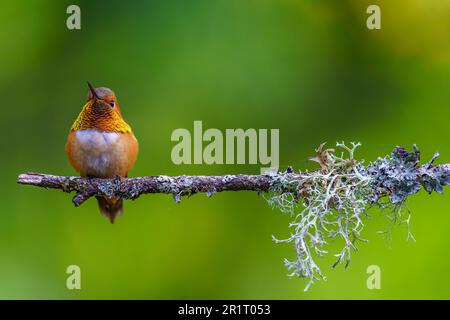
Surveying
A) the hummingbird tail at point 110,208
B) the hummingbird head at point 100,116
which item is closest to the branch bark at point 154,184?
the hummingbird head at point 100,116

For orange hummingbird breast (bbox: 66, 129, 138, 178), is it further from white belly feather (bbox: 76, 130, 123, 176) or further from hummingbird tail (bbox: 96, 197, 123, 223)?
hummingbird tail (bbox: 96, 197, 123, 223)

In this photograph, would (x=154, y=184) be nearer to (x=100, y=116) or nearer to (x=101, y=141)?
(x=101, y=141)

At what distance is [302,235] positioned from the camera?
3.59 meters

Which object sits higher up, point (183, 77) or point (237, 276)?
point (183, 77)

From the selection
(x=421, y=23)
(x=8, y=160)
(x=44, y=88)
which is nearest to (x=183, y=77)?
(x=44, y=88)

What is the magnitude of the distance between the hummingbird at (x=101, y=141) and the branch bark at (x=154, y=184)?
76cm

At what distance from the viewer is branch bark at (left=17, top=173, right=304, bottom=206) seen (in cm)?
374

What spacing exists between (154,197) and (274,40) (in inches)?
72.3

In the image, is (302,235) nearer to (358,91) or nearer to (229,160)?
(229,160)

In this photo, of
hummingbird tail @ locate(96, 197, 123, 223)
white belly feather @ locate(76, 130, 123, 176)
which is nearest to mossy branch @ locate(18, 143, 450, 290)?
white belly feather @ locate(76, 130, 123, 176)

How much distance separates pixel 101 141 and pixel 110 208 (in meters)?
0.75

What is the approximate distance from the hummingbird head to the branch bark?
102cm

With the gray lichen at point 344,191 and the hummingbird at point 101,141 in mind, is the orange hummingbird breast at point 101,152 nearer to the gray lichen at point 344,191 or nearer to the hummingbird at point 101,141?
the hummingbird at point 101,141

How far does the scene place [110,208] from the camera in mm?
5691
